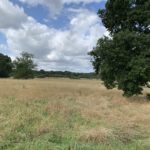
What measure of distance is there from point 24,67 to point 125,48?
250ft

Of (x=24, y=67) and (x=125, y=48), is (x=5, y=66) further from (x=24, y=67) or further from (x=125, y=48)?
(x=125, y=48)

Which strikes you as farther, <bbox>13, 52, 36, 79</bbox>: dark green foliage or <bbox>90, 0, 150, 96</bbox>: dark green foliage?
<bbox>13, 52, 36, 79</bbox>: dark green foliage

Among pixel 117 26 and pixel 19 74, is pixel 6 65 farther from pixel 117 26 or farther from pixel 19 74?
pixel 117 26

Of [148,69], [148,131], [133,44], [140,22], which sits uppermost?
[140,22]

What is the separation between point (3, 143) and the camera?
31.2ft

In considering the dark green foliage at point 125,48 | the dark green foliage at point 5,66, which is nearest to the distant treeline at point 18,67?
the dark green foliage at point 5,66

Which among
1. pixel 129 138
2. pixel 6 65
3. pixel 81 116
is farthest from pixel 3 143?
pixel 6 65

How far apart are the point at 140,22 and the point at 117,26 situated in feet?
6.66

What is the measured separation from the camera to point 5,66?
107375 millimetres

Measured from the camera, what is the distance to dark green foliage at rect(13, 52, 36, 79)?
99.7 metres

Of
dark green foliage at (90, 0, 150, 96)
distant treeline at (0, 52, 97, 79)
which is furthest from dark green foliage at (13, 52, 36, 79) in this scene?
dark green foliage at (90, 0, 150, 96)

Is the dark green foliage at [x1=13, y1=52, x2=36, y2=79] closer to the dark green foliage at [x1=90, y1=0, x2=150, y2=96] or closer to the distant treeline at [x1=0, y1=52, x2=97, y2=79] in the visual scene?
the distant treeline at [x1=0, y1=52, x2=97, y2=79]

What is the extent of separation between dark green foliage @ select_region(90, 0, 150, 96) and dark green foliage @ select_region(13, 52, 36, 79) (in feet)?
233

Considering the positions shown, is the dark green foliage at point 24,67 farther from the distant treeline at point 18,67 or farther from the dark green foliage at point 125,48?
the dark green foliage at point 125,48
